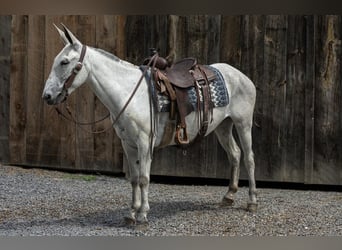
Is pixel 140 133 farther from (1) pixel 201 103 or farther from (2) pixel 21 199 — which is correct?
(2) pixel 21 199

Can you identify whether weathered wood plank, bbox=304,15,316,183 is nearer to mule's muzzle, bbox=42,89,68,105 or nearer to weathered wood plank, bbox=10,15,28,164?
mule's muzzle, bbox=42,89,68,105

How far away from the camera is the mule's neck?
5.31 meters

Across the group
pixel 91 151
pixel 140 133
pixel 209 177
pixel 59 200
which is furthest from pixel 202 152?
pixel 140 133

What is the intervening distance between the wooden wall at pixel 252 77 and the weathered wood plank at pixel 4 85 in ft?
0.80

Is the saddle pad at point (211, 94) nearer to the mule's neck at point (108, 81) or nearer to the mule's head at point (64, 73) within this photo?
the mule's neck at point (108, 81)

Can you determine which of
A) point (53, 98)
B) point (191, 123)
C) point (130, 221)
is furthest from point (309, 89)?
point (53, 98)

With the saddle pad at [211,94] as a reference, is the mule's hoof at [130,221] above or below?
below

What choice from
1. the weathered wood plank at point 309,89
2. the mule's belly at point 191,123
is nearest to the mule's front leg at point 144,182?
the mule's belly at point 191,123

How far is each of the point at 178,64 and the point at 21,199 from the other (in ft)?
8.25

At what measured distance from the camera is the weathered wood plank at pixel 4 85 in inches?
331

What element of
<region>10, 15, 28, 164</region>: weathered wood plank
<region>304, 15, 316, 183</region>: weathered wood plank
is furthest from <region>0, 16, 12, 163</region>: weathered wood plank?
<region>304, 15, 316, 183</region>: weathered wood plank

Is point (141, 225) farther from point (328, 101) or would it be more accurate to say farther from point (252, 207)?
point (328, 101)

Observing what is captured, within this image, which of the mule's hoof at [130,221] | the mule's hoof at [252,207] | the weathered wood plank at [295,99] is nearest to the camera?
the mule's hoof at [130,221]

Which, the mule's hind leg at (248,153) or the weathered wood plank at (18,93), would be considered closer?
the mule's hind leg at (248,153)
